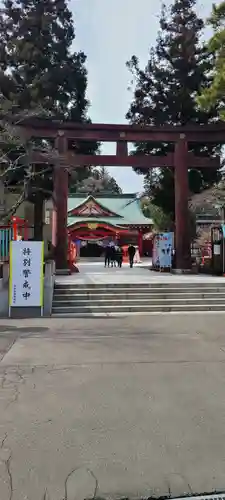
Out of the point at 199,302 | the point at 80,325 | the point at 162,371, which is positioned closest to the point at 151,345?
the point at 162,371

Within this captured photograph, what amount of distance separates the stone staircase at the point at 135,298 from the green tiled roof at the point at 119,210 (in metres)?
19.6

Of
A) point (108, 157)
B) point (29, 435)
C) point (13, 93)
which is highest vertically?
point (13, 93)

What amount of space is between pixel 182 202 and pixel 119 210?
22084 mm

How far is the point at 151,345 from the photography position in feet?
22.8

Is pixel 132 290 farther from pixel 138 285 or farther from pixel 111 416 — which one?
pixel 111 416

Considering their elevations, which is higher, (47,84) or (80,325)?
(47,84)

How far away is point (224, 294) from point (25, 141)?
9.08 metres

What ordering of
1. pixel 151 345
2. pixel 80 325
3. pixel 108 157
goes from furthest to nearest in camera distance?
pixel 108 157 < pixel 80 325 < pixel 151 345

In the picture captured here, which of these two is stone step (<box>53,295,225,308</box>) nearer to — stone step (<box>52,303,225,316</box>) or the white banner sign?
stone step (<box>52,303,225,316</box>)

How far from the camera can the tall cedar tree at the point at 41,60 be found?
20.3 meters

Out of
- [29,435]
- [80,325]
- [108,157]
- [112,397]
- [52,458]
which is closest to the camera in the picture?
[52,458]

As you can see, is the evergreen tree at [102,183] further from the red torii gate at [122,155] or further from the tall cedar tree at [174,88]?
the red torii gate at [122,155]

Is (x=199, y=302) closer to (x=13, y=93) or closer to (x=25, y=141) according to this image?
(x=25, y=141)

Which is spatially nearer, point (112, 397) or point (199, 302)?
point (112, 397)
